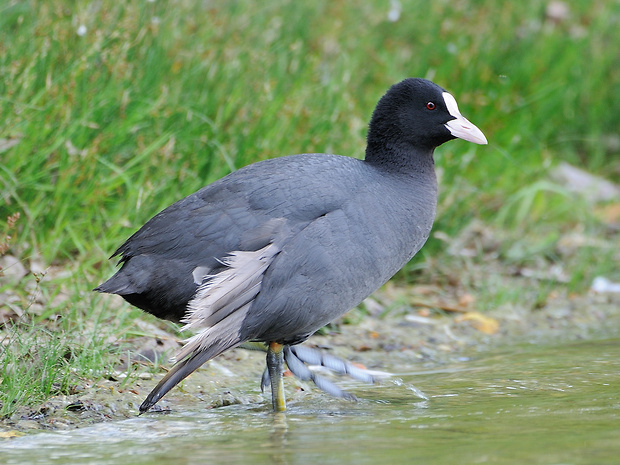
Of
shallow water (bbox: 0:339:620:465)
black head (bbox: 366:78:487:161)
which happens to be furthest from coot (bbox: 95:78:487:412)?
black head (bbox: 366:78:487:161)

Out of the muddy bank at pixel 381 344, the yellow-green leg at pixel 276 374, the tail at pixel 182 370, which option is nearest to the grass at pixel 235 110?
the muddy bank at pixel 381 344

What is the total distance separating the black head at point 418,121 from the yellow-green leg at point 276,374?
102 centimetres

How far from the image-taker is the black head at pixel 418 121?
13.8 ft

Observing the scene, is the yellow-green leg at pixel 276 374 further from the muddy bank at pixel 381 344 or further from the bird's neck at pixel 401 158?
the bird's neck at pixel 401 158

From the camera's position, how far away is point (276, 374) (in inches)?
146

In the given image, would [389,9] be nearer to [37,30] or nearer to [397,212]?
[37,30]

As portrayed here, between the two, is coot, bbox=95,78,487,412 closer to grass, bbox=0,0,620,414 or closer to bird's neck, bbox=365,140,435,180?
bird's neck, bbox=365,140,435,180

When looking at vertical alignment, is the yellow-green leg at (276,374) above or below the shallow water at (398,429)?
above

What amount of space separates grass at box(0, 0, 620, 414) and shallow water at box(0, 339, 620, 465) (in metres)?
0.51

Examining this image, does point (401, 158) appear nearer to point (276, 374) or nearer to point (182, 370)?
point (276, 374)

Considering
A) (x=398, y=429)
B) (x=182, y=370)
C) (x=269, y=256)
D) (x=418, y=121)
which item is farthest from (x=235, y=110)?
(x=398, y=429)

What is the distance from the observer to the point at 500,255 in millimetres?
6195

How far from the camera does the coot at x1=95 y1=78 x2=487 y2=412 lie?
3457 millimetres

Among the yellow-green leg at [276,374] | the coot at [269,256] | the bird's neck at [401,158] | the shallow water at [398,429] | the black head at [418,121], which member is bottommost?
the shallow water at [398,429]
